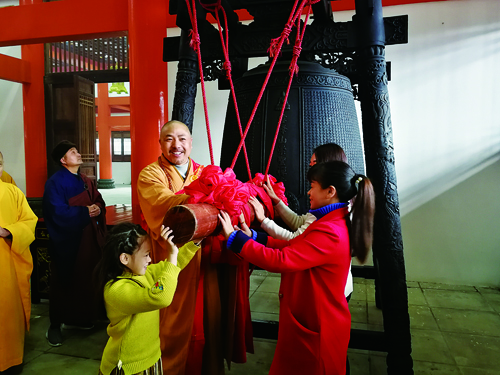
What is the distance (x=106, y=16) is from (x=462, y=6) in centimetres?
332

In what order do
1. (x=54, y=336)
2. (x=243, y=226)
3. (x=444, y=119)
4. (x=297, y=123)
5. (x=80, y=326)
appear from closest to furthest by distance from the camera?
(x=243, y=226) < (x=297, y=123) < (x=54, y=336) < (x=80, y=326) < (x=444, y=119)

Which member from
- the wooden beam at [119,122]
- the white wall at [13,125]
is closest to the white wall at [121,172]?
the wooden beam at [119,122]

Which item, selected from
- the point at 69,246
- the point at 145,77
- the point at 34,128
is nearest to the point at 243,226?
the point at 69,246

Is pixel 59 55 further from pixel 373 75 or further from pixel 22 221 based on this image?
pixel 373 75

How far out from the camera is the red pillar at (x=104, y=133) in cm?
1178

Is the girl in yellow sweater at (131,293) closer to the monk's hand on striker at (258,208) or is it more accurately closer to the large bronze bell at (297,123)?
the monk's hand on striker at (258,208)

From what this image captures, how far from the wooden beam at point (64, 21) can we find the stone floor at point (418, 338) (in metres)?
2.48

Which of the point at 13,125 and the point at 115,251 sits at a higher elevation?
the point at 13,125

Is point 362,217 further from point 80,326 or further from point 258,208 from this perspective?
point 80,326

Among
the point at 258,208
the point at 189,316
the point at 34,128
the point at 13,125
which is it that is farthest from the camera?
the point at 13,125

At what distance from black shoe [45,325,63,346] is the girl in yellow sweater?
1390mm

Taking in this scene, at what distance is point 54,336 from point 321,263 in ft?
7.03

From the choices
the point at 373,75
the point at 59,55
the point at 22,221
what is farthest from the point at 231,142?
the point at 59,55

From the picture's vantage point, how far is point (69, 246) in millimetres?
2619
